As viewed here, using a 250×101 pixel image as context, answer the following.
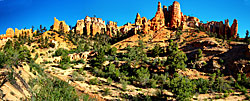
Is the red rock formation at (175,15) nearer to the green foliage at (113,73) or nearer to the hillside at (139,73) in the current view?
the hillside at (139,73)

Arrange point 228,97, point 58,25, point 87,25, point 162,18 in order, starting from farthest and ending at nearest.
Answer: point 87,25
point 58,25
point 162,18
point 228,97

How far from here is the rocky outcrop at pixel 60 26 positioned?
9051 centimetres

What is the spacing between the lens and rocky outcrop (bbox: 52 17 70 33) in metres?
90.5

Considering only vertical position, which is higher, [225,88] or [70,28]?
[70,28]

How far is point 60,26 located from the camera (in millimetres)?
92812

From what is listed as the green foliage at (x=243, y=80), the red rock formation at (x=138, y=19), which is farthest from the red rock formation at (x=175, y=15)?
the green foliage at (x=243, y=80)

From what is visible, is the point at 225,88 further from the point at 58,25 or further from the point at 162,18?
the point at 58,25

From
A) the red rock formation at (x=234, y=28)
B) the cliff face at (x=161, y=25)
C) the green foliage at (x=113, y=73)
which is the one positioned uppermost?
the cliff face at (x=161, y=25)

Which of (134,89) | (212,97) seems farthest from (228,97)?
(134,89)

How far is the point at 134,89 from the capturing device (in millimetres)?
28656

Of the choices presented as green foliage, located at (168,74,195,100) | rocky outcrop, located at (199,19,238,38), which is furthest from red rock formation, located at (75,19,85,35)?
green foliage, located at (168,74,195,100)

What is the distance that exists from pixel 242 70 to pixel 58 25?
291 ft

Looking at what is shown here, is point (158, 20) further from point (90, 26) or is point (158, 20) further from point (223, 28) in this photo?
point (90, 26)

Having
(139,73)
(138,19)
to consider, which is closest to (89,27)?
(138,19)
